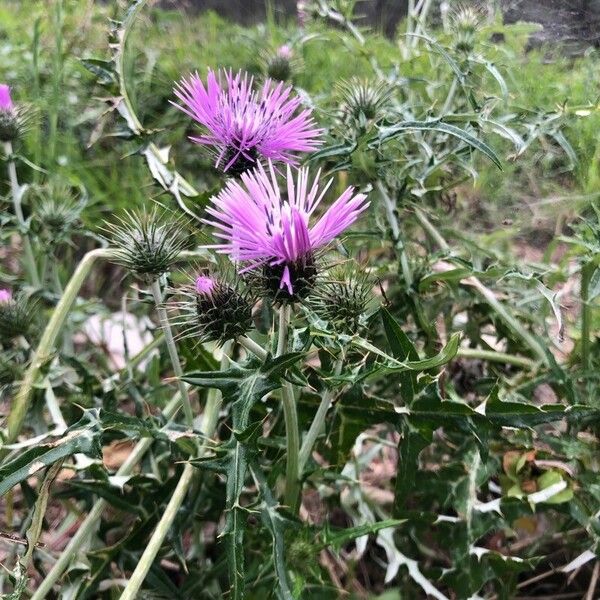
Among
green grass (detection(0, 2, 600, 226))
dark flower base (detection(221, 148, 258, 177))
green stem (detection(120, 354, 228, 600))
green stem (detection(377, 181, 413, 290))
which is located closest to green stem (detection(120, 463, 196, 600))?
green stem (detection(120, 354, 228, 600))

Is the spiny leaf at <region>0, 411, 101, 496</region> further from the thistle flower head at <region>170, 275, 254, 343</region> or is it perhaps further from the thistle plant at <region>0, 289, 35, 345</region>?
the thistle plant at <region>0, 289, 35, 345</region>

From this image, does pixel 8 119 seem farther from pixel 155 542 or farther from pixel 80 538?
pixel 155 542

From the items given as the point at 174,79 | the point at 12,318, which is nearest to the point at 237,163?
the point at 12,318

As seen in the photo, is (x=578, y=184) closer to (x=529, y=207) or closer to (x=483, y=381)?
(x=529, y=207)

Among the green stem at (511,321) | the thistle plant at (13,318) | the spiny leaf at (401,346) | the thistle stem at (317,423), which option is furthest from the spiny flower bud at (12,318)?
the green stem at (511,321)

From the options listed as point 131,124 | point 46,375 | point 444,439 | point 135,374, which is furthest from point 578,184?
point 46,375
